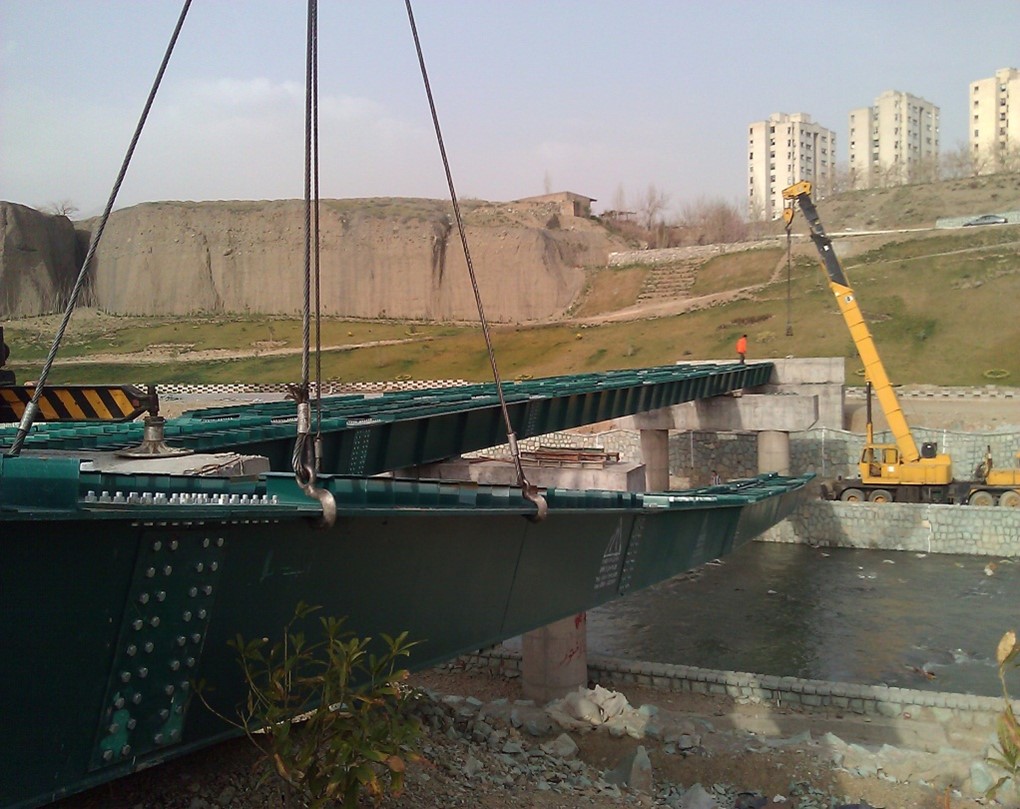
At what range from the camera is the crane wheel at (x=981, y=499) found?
2638 centimetres

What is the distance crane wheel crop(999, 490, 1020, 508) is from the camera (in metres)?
26.0

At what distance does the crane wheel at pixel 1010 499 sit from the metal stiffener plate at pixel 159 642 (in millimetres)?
26309

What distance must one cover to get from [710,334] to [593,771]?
45725 millimetres

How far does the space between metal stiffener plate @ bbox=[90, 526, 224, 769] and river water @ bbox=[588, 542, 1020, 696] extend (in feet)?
41.3

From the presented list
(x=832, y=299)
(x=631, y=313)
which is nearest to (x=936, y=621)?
(x=832, y=299)

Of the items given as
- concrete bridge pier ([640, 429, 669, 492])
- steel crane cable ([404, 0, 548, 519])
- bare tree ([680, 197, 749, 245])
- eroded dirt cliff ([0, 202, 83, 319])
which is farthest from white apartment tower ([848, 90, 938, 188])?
steel crane cable ([404, 0, 548, 519])

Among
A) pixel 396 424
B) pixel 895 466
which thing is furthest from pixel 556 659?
pixel 895 466

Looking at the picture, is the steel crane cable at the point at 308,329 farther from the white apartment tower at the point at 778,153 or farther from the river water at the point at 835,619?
the white apartment tower at the point at 778,153

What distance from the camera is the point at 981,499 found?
86.8 ft

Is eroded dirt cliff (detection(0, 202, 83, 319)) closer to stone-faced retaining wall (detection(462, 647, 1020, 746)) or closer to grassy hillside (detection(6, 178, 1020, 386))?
grassy hillside (detection(6, 178, 1020, 386))

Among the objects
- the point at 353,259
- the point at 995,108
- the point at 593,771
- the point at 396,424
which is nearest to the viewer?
the point at 593,771

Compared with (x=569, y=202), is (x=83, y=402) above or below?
below

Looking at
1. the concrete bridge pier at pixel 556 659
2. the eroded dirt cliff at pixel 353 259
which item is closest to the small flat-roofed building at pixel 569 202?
the eroded dirt cliff at pixel 353 259

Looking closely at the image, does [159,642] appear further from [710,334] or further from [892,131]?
[892,131]
